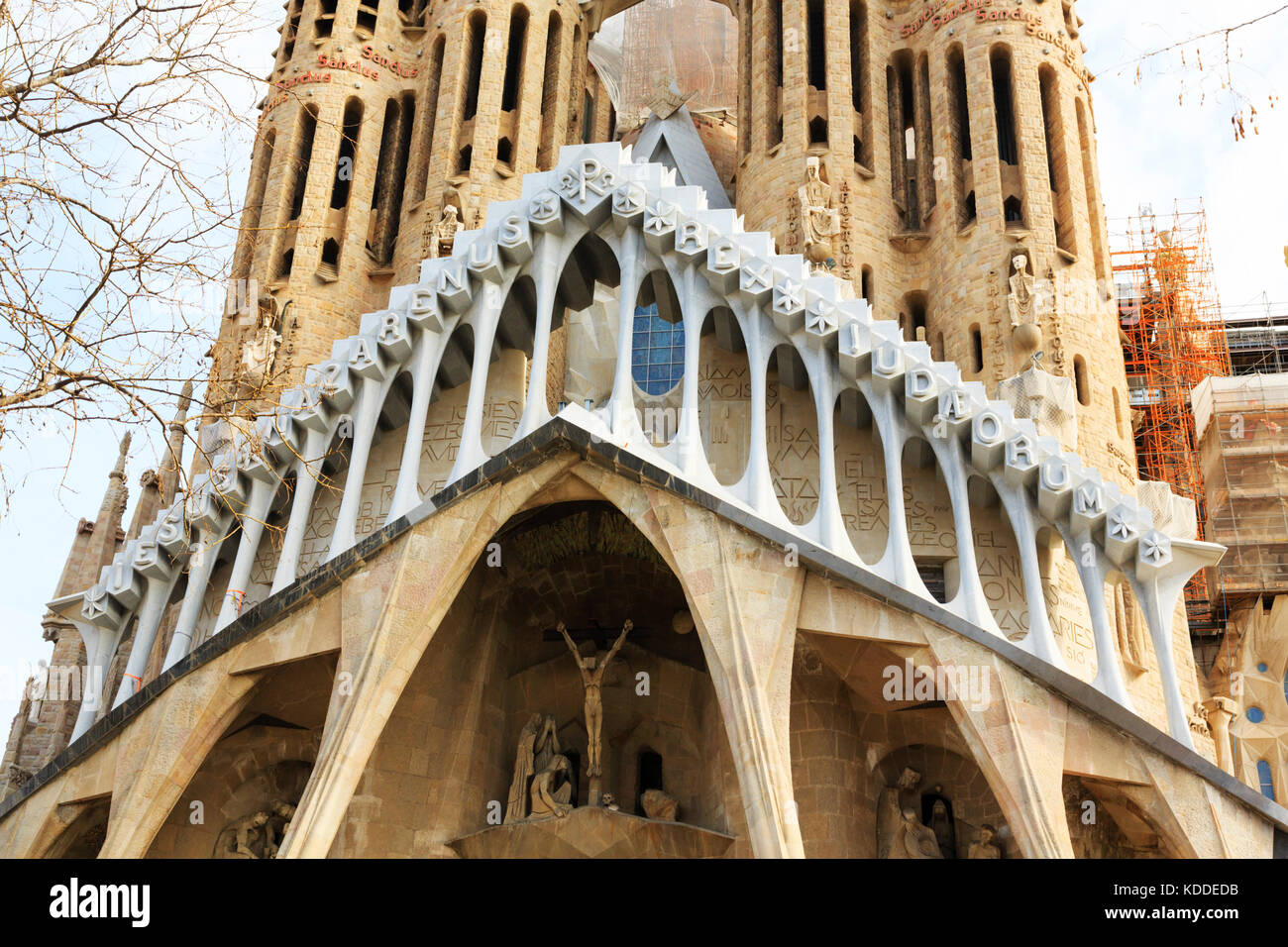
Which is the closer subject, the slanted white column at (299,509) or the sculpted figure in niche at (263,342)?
the slanted white column at (299,509)

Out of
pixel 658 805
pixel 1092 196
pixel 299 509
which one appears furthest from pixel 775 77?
pixel 658 805

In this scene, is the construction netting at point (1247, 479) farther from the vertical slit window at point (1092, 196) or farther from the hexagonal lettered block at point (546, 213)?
the hexagonal lettered block at point (546, 213)

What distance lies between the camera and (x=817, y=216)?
1881 cm

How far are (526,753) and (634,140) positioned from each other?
13160mm

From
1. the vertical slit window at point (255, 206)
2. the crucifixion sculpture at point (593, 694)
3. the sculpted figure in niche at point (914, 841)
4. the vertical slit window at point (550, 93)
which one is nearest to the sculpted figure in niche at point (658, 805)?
the crucifixion sculpture at point (593, 694)

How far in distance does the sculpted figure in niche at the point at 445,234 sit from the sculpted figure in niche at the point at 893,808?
29.9ft

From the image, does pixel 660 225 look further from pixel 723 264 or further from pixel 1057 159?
pixel 1057 159

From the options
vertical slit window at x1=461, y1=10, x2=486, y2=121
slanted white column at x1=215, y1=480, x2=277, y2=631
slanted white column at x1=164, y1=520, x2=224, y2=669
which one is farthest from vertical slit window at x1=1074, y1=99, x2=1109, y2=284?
slanted white column at x1=164, y1=520, x2=224, y2=669

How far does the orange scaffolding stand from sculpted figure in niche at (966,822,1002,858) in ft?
38.0

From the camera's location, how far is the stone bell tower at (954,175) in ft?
57.8

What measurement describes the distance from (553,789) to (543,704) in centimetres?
125
